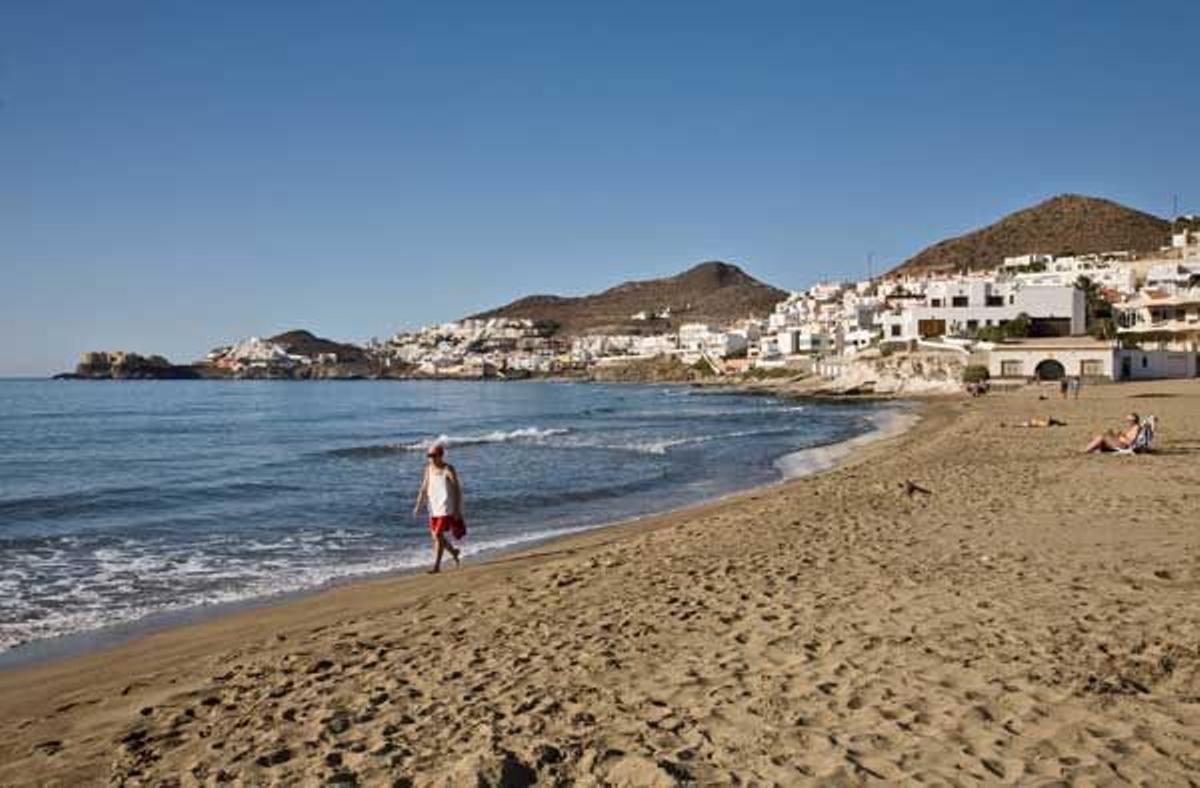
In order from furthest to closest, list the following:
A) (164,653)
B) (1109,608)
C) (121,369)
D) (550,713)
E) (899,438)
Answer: (121,369), (899,438), (164,653), (1109,608), (550,713)

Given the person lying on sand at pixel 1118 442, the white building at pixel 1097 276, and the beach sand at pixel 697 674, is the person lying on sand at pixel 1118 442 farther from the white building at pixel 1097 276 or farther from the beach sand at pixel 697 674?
the white building at pixel 1097 276

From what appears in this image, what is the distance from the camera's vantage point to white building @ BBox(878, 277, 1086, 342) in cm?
6812

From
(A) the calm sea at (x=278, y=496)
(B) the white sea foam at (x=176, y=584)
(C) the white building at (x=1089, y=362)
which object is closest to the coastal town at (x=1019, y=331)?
(C) the white building at (x=1089, y=362)

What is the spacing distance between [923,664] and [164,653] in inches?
242

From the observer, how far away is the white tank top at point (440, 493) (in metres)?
10.9

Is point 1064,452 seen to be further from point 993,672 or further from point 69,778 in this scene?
point 69,778

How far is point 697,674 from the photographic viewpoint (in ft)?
18.8

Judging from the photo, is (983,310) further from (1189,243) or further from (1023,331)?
(1189,243)

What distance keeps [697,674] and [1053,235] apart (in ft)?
545

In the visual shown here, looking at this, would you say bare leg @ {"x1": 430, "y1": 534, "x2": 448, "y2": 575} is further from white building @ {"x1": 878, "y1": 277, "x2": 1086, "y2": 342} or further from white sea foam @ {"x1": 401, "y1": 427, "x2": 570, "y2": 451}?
white building @ {"x1": 878, "y1": 277, "x2": 1086, "y2": 342}

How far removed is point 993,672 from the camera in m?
5.46

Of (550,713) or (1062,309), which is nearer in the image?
(550,713)

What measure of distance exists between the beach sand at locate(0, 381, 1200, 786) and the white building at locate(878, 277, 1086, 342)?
64.1m

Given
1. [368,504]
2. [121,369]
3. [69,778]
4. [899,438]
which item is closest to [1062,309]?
[899,438]
